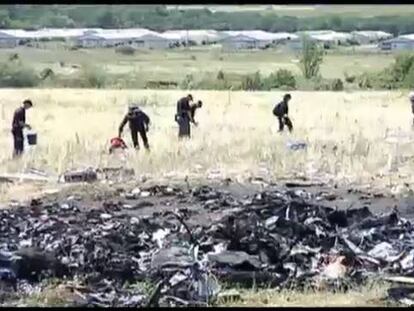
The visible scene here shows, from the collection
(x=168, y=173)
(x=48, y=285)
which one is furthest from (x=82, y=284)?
(x=168, y=173)

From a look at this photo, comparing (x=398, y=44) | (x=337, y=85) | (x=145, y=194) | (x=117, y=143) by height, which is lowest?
(x=145, y=194)

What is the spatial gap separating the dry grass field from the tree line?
168mm

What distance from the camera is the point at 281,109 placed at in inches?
94.4

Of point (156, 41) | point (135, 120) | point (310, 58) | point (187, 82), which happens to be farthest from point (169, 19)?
point (310, 58)

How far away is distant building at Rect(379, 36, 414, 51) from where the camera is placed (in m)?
2.39

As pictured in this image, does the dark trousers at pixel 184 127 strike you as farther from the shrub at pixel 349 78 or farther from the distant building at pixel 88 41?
the shrub at pixel 349 78

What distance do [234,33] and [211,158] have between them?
0.33 metres

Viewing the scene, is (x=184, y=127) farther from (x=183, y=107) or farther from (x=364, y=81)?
(x=364, y=81)

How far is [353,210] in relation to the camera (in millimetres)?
2396

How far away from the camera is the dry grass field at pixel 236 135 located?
2.38 metres

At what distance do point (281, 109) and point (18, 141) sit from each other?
673 millimetres

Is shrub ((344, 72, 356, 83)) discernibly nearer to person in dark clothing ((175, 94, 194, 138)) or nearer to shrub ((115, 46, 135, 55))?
person in dark clothing ((175, 94, 194, 138))

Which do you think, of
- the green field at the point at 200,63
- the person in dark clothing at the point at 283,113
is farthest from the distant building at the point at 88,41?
the person in dark clothing at the point at 283,113

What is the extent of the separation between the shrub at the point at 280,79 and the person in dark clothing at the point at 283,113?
0.12 ft
